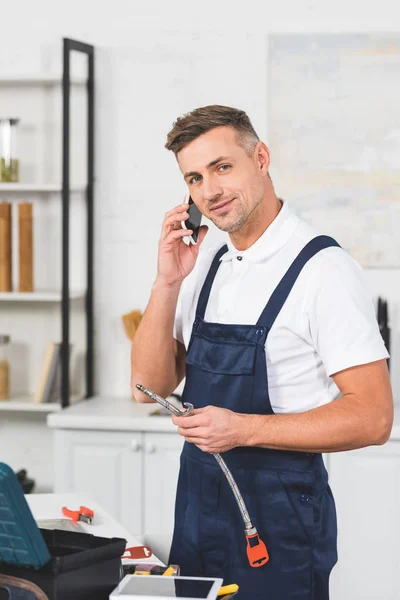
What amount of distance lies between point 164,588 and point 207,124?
1095mm

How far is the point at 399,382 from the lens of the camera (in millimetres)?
3984

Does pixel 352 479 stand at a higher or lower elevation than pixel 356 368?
lower

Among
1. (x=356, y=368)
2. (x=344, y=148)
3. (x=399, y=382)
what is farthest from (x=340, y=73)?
(x=356, y=368)

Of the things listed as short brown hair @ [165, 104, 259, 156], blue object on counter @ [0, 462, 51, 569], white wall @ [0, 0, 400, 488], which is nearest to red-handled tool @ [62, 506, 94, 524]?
blue object on counter @ [0, 462, 51, 569]

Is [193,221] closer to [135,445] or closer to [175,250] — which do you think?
[175,250]

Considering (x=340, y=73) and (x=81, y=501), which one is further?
(x=340, y=73)

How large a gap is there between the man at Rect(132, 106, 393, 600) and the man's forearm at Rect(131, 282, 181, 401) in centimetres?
9

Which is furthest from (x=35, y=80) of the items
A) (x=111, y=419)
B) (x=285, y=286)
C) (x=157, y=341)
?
(x=285, y=286)

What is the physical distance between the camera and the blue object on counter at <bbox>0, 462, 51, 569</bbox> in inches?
57.2

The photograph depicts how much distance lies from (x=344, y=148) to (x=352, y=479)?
4.81 ft

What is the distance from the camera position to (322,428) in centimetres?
195

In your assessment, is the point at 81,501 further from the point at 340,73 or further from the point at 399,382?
the point at 340,73

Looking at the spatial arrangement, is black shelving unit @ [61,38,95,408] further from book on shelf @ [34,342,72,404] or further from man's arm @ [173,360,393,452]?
man's arm @ [173,360,393,452]

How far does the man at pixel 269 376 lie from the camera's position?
197cm
